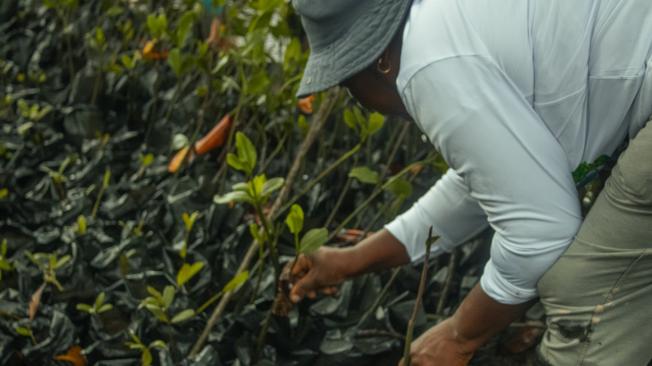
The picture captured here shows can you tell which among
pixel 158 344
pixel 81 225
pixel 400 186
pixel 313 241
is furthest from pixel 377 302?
pixel 81 225

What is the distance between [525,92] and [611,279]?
33 cm

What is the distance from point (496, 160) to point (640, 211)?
0.25 meters

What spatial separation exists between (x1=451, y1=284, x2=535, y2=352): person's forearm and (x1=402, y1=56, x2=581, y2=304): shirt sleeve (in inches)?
3.7

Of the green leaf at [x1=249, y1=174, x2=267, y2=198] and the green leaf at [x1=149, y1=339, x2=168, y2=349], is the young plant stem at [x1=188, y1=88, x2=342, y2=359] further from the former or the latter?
the green leaf at [x1=249, y1=174, x2=267, y2=198]

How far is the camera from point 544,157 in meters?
1.33

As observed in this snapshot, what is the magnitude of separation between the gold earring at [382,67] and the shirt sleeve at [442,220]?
0.43 meters

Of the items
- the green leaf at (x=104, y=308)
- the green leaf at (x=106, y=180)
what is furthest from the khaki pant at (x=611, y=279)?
the green leaf at (x=106, y=180)

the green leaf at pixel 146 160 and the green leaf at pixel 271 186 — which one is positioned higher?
the green leaf at pixel 271 186

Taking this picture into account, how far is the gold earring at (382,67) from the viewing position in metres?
1.38

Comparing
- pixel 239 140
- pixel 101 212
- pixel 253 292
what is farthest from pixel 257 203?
pixel 101 212

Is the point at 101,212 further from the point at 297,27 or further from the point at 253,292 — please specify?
the point at 297,27

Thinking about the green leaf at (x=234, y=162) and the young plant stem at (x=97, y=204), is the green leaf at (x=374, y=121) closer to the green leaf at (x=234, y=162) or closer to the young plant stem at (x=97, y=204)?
the green leaf at (x=234, y=162)

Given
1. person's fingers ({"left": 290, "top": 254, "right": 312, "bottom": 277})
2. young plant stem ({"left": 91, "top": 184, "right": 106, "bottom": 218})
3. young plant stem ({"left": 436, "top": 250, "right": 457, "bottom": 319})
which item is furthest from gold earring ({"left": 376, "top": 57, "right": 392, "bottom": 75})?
young plant stem ({"left": 91, "top": 184, "right": 106, "bottom": 218})

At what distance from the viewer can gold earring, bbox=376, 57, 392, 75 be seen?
1383 mm
